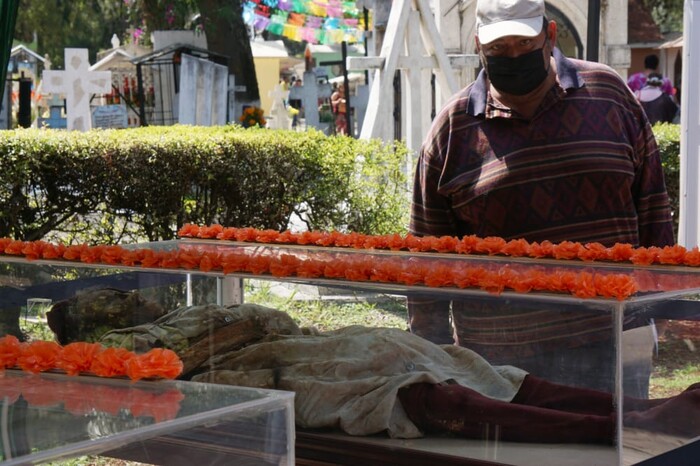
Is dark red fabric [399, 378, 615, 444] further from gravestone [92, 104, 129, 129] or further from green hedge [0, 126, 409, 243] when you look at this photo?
gravestone [92, 104, 129, 129]

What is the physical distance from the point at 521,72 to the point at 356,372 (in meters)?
1.24

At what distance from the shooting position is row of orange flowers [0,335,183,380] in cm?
223

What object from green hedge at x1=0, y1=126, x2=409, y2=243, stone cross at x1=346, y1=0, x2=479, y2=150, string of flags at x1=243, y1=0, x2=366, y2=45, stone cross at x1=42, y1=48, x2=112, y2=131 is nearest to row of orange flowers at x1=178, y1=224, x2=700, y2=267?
green hedge at x1=0, y1=126, x2=409, y2=243

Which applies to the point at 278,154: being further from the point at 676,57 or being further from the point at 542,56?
the point at 676,57

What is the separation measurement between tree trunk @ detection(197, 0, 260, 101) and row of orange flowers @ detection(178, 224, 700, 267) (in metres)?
13.5

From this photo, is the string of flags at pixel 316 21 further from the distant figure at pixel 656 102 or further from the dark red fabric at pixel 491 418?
the dark red fabric at pixel 491 418

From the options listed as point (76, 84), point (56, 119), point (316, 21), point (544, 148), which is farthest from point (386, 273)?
point (316, 21)

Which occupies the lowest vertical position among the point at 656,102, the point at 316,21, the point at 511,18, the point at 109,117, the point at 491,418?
the point at 491,418

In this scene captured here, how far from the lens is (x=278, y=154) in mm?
8406

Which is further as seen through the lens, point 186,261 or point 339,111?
point 339,111

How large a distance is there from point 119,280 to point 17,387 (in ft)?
4.50

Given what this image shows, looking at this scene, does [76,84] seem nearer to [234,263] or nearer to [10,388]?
[234,263]

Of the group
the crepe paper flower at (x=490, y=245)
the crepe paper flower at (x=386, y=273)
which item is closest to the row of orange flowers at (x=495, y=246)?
the crepe paper flower at (x=490, y=245)

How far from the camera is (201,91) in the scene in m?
15.9
